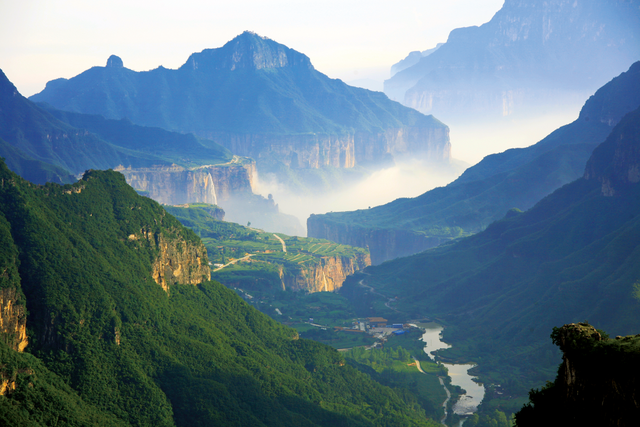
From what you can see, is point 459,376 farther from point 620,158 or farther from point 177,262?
point 620,158

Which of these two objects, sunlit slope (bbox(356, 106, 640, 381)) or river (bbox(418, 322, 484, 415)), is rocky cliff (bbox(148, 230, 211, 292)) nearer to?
river (bbox(418, 322, 484, 415))

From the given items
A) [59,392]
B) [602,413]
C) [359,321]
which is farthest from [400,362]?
[602,413]

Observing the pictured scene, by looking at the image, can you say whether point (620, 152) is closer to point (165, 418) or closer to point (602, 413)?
point (165, 418)

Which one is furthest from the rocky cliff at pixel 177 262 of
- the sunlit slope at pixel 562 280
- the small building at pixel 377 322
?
the small building at pixel 377 322

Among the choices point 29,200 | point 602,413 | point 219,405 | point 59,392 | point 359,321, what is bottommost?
point 359,321

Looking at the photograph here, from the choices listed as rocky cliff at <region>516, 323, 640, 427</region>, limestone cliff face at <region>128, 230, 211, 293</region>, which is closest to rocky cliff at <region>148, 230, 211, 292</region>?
limestone cliff face at <region>128, 230, 211, 293</region>

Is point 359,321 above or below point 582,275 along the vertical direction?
below

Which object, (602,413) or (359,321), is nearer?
(602,413)
